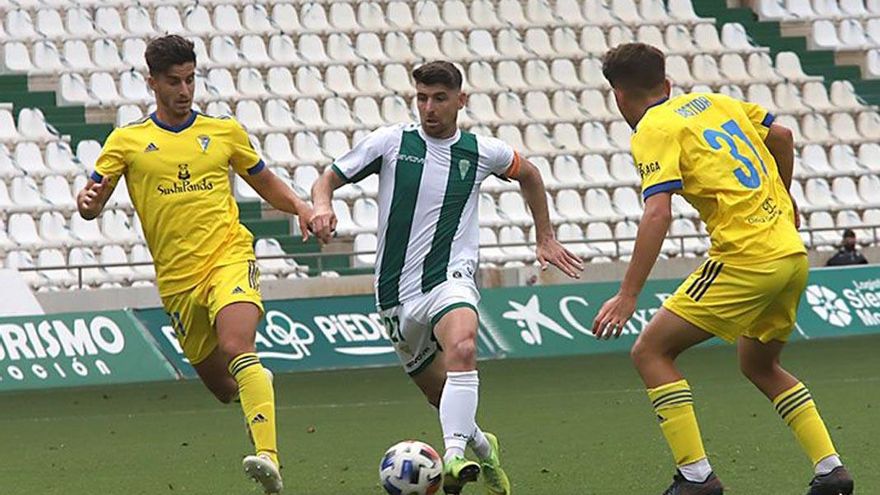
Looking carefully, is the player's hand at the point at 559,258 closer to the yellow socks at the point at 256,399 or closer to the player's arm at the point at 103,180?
the yellow socks at the point at 256,399

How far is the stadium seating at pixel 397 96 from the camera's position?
23594mm

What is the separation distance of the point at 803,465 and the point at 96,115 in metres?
17.7

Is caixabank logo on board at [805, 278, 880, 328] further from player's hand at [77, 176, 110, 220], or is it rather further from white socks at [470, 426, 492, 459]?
player's hand at [77, 176, 110, 220]

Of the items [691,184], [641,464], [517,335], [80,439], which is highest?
[691,184]

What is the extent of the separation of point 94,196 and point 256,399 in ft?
4.33

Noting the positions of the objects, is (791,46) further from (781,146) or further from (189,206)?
(781,146)

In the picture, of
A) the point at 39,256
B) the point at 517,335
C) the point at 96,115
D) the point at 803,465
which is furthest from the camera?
the point at 96,115

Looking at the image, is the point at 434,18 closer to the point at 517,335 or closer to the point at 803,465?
the point at 517,335

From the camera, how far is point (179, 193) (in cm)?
877

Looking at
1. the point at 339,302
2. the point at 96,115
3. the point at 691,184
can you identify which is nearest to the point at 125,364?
the point at 339,302

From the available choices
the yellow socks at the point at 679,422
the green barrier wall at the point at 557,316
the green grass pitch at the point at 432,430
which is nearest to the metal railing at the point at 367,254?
the green barrier wall at the point at 557,316

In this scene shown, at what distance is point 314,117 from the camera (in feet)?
84.0

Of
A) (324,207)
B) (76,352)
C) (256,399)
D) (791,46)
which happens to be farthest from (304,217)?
(791,46)

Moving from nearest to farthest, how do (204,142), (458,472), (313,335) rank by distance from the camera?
(458,472) → (204,142) → (313,335)
